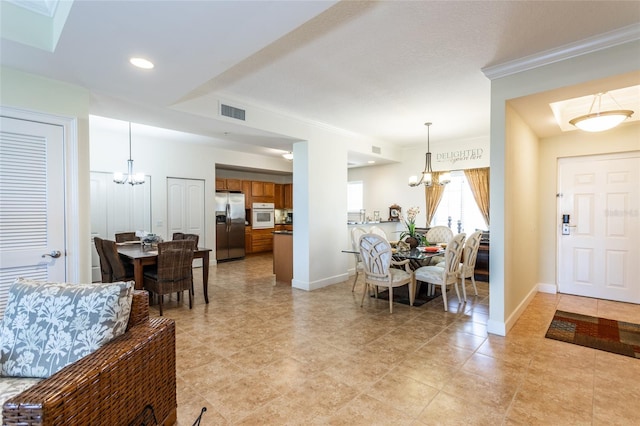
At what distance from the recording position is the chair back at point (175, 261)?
381cm

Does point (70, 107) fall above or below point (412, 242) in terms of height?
above

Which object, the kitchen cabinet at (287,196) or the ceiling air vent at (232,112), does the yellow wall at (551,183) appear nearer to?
the ceiling air vent at (232,112)

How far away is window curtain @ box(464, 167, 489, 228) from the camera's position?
593 cm

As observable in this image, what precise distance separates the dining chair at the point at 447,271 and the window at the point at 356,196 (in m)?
4.14

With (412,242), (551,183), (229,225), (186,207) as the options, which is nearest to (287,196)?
(229,225)

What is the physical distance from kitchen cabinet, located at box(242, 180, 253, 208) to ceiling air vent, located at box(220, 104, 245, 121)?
182 inches

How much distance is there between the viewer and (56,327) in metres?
1.56

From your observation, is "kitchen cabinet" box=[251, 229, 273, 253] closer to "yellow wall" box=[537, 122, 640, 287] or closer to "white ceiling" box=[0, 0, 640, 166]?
"white ceiling" box=[0, 0, 640, 166]

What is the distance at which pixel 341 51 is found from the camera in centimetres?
277

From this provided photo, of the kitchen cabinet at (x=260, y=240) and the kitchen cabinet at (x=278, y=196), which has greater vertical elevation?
the kitchen cabinet at (x=278, y=196)

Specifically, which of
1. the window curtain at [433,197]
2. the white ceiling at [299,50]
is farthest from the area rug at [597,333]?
the window curtain at [433,197]

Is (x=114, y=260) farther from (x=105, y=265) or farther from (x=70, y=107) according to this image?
(x=70, y=107)

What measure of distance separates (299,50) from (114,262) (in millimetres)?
3515

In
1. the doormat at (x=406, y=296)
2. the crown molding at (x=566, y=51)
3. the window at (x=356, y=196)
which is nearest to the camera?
the crown molding at (x=566, y=51)
